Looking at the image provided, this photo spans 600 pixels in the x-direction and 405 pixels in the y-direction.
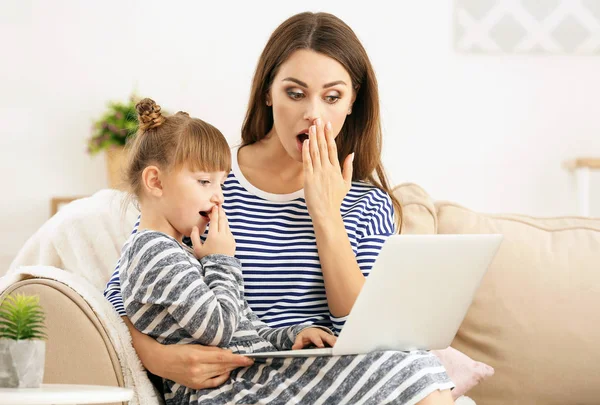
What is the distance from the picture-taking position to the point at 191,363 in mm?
1408

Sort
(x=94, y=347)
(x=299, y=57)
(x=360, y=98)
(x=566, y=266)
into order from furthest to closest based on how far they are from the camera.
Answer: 1. (x=566, y=266)
2. (x=360, y=98)
3. (x=299, y=57)
4. (x=94, y=347)

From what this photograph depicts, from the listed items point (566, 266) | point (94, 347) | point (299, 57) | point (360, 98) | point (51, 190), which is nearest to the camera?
point (94, 347)

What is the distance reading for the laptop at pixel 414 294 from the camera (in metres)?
1.22

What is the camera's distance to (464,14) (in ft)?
11.1

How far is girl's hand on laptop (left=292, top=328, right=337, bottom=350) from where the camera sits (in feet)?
4.83

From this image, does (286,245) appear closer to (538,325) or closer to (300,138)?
(300,138)

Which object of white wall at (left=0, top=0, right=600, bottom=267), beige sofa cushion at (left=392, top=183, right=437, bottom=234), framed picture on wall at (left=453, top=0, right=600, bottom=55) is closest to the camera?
beige sofa cushion at (left=392, top=183, right=437, bottom=234)

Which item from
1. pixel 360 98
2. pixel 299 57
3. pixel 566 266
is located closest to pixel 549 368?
pixel 566 266

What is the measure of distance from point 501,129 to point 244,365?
2267 mm

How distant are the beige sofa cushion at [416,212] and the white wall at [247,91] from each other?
1279 millimetres

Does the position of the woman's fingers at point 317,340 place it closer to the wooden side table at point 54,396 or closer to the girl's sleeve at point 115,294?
the girl's sleeve at point 115,294

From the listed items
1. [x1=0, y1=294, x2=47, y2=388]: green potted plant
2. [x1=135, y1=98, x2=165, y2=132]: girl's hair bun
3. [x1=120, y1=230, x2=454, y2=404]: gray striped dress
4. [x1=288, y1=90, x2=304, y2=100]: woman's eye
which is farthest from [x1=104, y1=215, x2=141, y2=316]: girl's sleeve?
[x1=0, y1=294, x2=47, y2=388]: green potted plant

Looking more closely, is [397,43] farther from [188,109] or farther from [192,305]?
[192,305]

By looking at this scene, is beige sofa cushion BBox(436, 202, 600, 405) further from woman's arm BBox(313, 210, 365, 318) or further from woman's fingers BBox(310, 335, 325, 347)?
woman's fingers BBox(310, 335, 325, 347)
